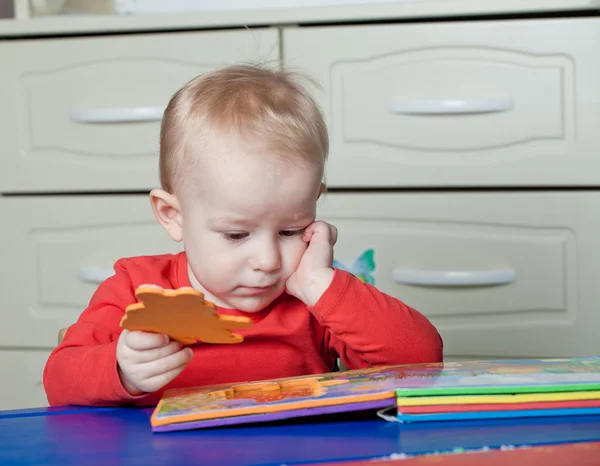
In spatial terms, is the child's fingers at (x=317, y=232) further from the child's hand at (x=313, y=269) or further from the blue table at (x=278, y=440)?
the blue table at (x=278, y=440)

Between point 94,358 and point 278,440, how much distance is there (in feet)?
0.89

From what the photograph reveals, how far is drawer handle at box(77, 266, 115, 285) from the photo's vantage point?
1.36 metres

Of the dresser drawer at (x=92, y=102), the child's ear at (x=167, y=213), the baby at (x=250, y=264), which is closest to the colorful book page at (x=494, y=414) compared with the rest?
the baby at (x=250, y=264)

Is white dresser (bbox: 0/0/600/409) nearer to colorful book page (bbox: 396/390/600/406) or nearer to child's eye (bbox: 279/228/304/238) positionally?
child's eye (bbox: 279/228/304/238)

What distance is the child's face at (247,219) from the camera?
687 millimetres

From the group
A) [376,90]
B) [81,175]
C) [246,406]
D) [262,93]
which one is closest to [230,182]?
[262,93]

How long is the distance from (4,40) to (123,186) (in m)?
0.35

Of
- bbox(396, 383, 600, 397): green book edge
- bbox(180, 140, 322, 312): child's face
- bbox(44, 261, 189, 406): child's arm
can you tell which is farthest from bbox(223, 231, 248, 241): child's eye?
bbox(396, 383, 600, 397): green book edge

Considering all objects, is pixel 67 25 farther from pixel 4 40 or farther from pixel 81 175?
pixel 81 175

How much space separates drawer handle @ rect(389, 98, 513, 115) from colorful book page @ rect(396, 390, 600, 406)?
85 centimetres

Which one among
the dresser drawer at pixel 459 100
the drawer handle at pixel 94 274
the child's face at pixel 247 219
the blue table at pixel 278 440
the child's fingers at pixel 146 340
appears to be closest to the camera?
the blue table at pixel 278 440

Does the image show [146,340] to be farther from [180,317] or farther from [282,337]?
[282,337]

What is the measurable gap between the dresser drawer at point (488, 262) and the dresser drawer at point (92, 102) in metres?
0.33

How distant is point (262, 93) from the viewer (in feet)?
2.43
